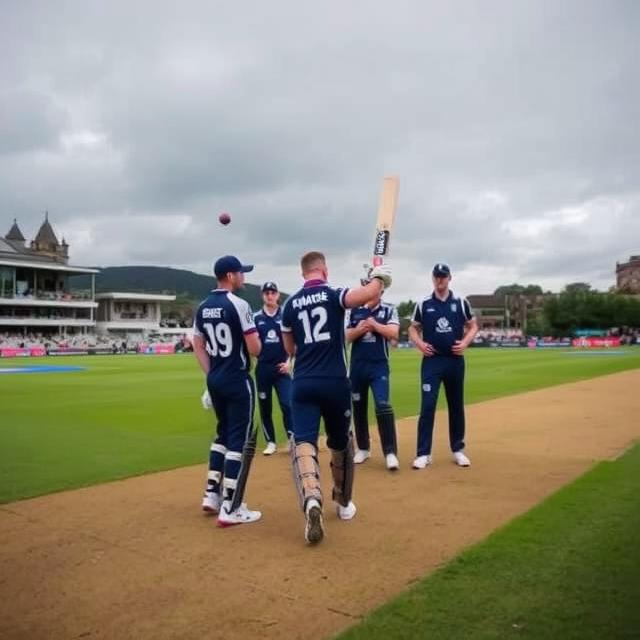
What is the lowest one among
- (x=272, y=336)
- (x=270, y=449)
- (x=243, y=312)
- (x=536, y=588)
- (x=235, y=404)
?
(x=270, y=449)

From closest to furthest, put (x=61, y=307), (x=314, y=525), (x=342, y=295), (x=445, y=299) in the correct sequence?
(x=314, y=525) < (x=342, y=295) < (x=445, y=299) < (x=61, y=307)

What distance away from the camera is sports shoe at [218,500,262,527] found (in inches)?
216

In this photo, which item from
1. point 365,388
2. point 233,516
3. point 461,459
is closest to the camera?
point 233,516

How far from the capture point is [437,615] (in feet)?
11.6

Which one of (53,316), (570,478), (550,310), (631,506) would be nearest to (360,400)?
(570,478)

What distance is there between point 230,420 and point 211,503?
777 millimetres

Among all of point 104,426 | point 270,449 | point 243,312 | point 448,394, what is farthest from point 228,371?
point 104,426

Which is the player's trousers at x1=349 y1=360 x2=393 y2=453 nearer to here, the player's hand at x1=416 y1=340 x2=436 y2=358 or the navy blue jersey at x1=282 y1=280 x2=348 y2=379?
the player's hand at x1=416 y1=340 x2=436 y2=358

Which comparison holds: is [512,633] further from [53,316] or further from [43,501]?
[53,316]

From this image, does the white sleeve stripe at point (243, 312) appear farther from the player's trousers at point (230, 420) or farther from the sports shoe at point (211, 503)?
the sports shoe at point (211, 503)

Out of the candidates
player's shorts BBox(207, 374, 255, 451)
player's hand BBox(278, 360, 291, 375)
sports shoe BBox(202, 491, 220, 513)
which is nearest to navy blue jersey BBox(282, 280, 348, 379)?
player's shorts BBox(207, 374, 255, 451)

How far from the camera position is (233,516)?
557 centimetres

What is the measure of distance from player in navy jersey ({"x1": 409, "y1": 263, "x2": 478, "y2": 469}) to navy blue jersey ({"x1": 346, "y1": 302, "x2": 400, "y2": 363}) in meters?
0.45

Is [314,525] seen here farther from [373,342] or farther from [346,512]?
[373,342]
